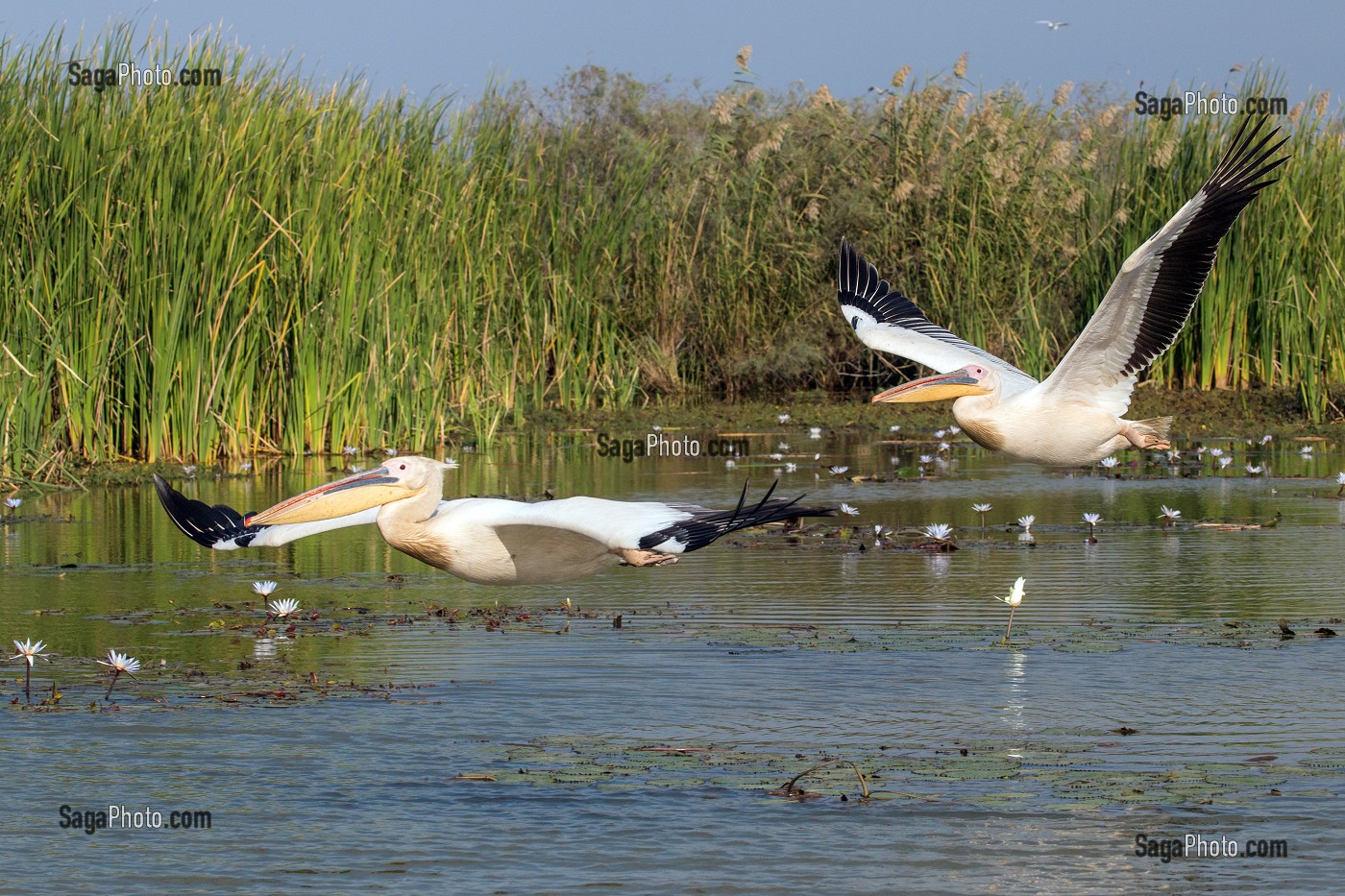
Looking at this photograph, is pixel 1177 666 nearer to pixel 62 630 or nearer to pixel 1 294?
pixel 62 630

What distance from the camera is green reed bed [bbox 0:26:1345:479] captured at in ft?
43.7

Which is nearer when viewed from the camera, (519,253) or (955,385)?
(955,385)

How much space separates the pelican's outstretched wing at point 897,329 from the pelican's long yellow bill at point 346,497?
3.51 meters

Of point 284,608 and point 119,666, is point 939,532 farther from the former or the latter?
point 119,666

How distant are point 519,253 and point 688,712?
1299 centimetres

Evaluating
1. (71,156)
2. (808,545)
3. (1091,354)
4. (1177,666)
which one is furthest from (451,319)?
(1177,666)

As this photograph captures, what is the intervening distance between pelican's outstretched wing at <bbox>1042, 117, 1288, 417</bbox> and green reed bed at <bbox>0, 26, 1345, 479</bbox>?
7399 mm

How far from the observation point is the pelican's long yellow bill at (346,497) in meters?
6.34

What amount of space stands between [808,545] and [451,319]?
21.1 ft

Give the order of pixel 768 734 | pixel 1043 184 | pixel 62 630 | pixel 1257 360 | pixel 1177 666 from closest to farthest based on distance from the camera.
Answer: pixel 768 734 → pixel 1177 666 → pixel 62 630 → pixel 1257 360 → pixel 1043 184

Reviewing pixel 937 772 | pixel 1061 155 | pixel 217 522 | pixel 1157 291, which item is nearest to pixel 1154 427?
pixel 1157 291

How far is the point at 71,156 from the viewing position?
1310 cm

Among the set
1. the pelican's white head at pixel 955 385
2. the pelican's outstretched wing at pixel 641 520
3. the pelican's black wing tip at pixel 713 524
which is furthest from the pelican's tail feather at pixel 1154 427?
the pelican's black wing tip at pixel 713 524

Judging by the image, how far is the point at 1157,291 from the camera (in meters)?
8.20
